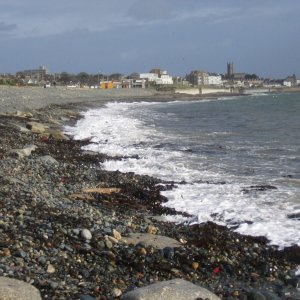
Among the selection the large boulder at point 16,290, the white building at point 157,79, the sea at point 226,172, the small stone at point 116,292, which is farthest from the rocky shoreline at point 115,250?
the white building at point 157,79

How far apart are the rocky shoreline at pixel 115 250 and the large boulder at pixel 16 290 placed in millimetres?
158

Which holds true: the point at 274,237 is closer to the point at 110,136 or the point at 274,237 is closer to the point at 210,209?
the point at 210,209

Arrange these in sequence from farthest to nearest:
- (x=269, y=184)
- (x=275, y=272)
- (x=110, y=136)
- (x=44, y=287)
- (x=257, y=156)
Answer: (x=110, y=136)
(x=257, y=156)
(x=269, y=184)
(x=275, y=272)
(x=44, y=287)

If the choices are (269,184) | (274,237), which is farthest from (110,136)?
(274,237)

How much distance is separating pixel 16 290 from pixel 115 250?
5.84 ft

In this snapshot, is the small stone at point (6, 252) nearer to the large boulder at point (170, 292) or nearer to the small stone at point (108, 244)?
the small stone at point (108, 244)

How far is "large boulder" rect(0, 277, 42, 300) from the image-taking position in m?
4.05

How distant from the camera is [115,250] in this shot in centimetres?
577

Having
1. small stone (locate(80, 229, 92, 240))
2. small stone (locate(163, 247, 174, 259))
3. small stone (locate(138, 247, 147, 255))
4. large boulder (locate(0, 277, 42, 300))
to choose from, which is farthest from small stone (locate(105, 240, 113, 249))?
large boulder (locate(0, 277, 42, 300))

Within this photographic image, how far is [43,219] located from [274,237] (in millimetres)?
3101

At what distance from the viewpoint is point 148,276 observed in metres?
5.30

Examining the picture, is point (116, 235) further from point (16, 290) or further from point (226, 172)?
point (226, 172)

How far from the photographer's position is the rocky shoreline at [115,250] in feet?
16.1

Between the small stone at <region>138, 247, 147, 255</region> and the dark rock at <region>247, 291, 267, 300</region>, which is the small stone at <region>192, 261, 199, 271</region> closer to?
the small stone at <region>138, 247, 147, 255</region>
